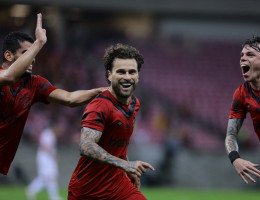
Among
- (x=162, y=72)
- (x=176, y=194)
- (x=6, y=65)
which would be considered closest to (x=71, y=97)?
(x=6, y=65)

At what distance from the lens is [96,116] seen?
278 inches

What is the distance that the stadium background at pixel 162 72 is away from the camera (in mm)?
23438

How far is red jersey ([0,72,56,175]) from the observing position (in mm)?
7680

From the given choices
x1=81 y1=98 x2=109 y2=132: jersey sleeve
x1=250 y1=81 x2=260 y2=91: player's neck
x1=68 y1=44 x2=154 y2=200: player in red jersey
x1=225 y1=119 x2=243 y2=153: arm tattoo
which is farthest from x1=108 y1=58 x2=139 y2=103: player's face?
x1=250 y1=81 x2=260 y2=91: player's neck

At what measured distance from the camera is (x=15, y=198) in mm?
17609

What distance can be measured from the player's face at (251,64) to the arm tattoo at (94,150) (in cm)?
200

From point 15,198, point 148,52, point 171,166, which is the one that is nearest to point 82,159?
point 15,198

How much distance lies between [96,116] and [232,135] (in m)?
1.82

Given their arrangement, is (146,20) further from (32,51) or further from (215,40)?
(32,51)

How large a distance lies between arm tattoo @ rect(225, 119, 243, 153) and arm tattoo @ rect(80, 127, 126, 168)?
1632 millimetres

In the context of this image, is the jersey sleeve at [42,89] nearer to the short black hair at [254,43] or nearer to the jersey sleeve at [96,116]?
the jersey sleeve at [96,116]

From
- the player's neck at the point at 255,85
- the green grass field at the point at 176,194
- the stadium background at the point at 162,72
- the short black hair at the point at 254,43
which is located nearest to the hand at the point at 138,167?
the player's neck at the point at 255,85

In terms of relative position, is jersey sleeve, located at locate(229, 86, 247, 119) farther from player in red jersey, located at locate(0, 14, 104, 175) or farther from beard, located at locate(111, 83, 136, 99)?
player in red jersey, located at locate(0, 14, 104, 175)

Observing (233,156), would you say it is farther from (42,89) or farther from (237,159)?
(42,89)
